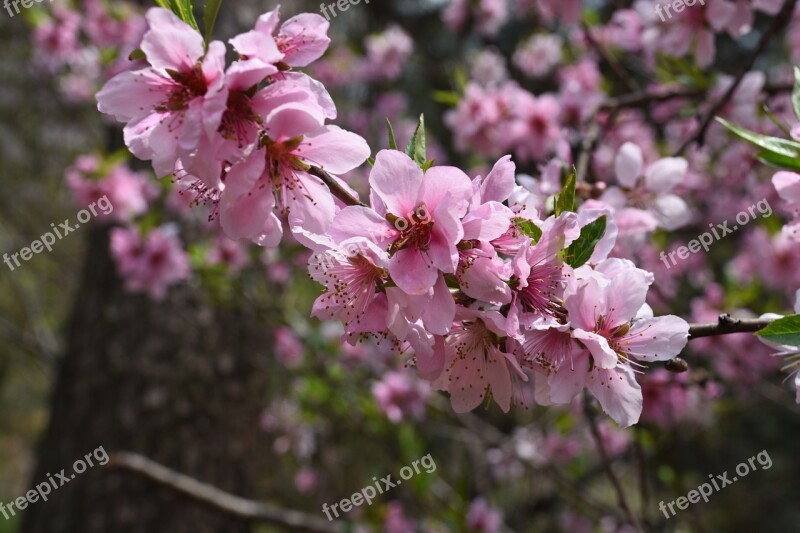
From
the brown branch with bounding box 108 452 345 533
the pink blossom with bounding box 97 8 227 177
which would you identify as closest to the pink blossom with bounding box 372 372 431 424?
the brown branch with bounding box 108 452 345 533

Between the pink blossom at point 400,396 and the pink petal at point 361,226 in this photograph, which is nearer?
the pink petal at point 361,226

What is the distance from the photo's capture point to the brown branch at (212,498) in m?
2.13

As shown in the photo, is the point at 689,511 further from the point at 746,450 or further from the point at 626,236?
the point at 746,450

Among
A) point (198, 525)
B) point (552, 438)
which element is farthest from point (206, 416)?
point (552, 438)

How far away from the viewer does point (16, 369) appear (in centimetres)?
1101

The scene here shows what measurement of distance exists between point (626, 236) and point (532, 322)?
1.77 ft

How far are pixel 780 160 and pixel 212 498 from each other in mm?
2083

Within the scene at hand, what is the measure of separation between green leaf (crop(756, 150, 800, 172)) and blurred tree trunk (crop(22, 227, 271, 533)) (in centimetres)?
249

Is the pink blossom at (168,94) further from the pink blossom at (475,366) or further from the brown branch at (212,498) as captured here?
the brown branch at (212,498)

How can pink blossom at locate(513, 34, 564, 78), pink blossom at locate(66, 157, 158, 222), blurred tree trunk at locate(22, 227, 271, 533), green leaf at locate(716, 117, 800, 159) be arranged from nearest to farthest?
green leaf at locate(716, 117, 800, 159), pink blossom at locate(66, 157, 158, 222), blurred tree trunk at locate(22, 227, 271, 533), pink blossom at locate(513, 34, 564, 78)

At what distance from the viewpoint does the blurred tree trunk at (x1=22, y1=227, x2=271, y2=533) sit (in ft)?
9.12

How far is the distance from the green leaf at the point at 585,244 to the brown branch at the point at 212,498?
6.03 ft

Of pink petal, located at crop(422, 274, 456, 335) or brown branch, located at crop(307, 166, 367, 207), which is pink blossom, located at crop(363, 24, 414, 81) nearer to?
brown branch, located at crop(307, 166, 367, 207)

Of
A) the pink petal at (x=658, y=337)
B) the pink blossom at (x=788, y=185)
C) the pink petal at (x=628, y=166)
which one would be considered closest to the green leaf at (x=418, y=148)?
the pink petal at (x=658, y=337)
